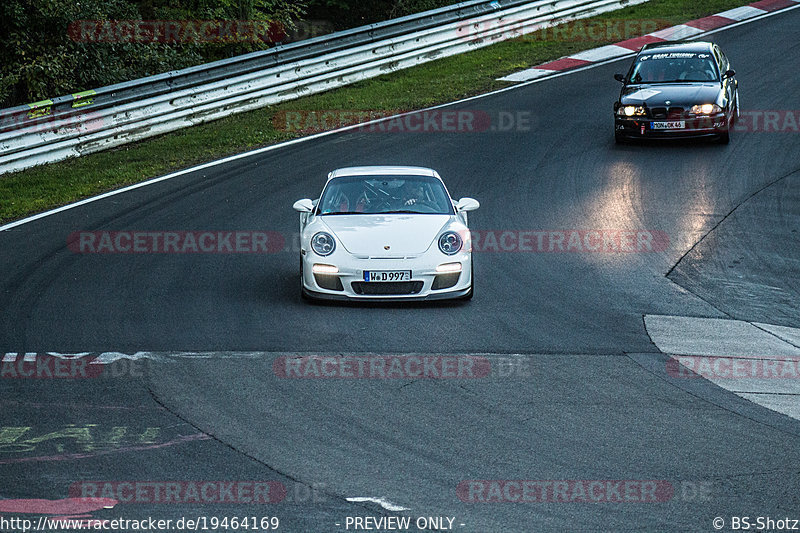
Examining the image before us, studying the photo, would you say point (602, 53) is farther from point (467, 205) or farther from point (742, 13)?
point (467, 205)

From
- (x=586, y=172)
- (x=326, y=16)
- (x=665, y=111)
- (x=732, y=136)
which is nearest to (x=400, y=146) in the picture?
(x=586, y=172)

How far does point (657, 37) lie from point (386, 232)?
1804 cm

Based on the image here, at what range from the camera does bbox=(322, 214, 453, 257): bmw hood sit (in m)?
10.7

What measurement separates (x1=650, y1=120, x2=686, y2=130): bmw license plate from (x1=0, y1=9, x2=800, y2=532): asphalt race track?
521 mm

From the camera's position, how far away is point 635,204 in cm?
1512

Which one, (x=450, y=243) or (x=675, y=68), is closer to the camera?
(x=450, y=243)

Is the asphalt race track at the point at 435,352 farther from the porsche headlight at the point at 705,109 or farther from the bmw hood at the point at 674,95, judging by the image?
the bmw hood at the point at 674,95

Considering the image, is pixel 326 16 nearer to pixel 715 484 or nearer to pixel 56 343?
pixel 56 343

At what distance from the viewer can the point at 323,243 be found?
10812 millimetres

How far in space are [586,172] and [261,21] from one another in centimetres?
1318

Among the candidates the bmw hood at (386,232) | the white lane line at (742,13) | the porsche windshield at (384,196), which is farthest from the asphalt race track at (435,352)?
the white lane line at (742,13)

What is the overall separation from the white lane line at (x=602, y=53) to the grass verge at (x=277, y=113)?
33 centimetres

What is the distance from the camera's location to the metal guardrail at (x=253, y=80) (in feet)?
58.5

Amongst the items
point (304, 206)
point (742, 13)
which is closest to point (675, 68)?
point (304, 206)
